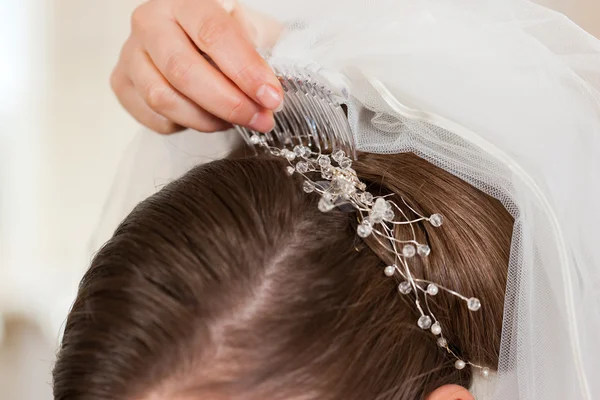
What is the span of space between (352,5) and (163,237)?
1.06 feet

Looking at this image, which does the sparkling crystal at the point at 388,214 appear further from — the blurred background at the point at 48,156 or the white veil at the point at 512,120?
the blurred background at the point at 48,156

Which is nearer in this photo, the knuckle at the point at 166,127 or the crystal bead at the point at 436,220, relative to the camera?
the crystal bead at the point at 436,220

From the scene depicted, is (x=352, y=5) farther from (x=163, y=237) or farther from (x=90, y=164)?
(x=90, y=164)

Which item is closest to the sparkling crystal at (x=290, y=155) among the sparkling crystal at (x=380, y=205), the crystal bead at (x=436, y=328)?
the sparkling crystal at (x=380, y=205)

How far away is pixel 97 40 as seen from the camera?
3.88ft

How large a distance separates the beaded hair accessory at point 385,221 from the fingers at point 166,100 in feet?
0.40

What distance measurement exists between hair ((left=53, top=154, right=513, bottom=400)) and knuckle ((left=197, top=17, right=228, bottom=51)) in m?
0.12

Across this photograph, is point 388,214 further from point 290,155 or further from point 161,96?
point 161,96

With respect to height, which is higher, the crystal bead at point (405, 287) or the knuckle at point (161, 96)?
the knuckle at point (161, 96)

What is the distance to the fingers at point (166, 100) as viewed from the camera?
0.63m

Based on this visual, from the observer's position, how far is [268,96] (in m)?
0.57

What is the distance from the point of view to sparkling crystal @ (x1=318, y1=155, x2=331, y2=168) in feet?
1.94

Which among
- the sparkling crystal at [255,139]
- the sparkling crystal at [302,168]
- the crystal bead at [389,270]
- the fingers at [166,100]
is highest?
the fingers at [166,100]

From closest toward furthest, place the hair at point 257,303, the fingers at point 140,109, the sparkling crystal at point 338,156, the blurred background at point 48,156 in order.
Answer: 1. the hair at point 257,303
2. the sparkling crystal at point 338,156
3. the fingers at point 140,109
4. the blurred background at point 48,156
